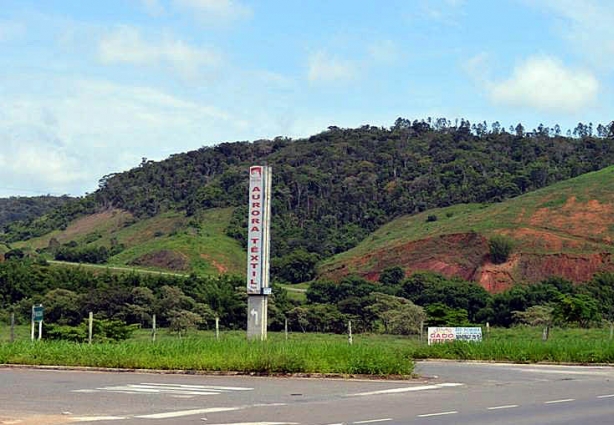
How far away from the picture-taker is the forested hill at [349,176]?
413 ft

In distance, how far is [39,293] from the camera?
7194 centimetres

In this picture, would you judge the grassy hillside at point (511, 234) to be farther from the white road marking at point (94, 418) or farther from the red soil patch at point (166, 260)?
the white road marking at point (94, 418)

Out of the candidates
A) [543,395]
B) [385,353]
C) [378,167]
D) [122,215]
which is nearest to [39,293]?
[385,353]

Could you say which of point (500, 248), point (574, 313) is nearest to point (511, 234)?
point (500, 248)

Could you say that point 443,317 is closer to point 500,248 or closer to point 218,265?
point 500,248

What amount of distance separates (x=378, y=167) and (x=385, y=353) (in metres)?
122

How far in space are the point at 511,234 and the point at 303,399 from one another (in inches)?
3452

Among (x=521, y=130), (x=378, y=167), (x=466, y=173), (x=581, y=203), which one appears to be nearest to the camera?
(x=581, y=203)

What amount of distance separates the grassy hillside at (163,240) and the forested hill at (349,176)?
253cm

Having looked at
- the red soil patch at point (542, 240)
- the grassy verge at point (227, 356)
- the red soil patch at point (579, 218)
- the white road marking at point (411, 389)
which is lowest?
the white road marking at point (411, 389)

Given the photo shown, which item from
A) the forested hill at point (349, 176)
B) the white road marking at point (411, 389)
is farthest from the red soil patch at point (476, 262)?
the white road marking at point (411, 389)

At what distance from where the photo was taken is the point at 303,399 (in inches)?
716

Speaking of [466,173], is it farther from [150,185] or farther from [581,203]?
[150,185]

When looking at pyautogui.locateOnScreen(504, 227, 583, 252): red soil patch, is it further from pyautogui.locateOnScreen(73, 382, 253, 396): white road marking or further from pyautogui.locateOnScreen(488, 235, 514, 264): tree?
pyautogui.locateOnScreen(73, 382, 253, 396): white road marking
